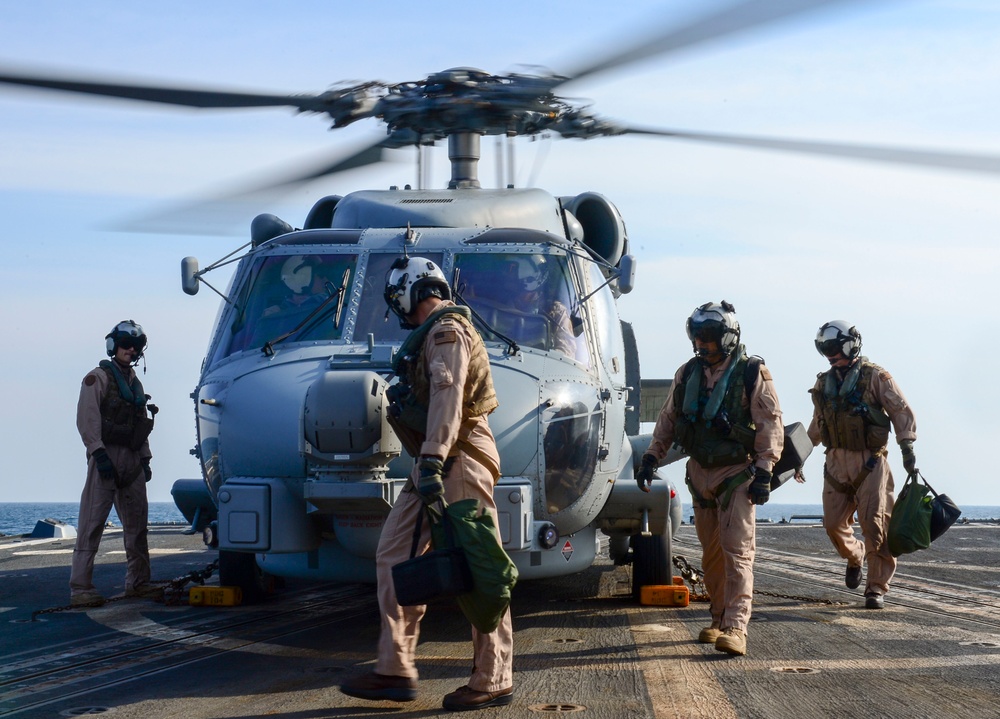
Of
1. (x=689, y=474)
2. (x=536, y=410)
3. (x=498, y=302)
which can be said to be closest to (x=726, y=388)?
(x=689, y=474)

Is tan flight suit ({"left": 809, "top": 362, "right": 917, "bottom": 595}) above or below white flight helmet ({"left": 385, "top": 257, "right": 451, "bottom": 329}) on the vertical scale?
below

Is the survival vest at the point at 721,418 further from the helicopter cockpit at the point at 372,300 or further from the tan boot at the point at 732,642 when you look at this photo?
the tan boot at the point at 732,642

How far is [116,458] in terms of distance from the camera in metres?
9.05

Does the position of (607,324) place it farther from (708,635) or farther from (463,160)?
(708,635)

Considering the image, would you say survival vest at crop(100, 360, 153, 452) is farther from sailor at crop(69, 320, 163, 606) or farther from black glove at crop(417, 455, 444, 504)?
black glove at crop(417, 455, 444, 504)

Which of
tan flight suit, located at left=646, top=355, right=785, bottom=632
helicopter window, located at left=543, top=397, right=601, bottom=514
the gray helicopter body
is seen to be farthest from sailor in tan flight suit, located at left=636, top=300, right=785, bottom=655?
the gray helicopter body

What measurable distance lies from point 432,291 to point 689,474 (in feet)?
7.89

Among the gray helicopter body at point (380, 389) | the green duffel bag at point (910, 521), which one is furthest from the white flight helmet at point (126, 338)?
the green duffel bag at point (910, 521)

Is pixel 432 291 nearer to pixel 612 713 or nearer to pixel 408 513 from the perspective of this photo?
pixel 408 513

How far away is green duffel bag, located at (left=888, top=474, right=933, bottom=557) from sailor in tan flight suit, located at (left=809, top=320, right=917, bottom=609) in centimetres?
19

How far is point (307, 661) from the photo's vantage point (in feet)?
20.4

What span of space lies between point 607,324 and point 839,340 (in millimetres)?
1984

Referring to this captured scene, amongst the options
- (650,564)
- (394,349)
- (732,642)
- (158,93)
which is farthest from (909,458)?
(158,93)

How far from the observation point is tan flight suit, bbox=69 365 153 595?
884cm
